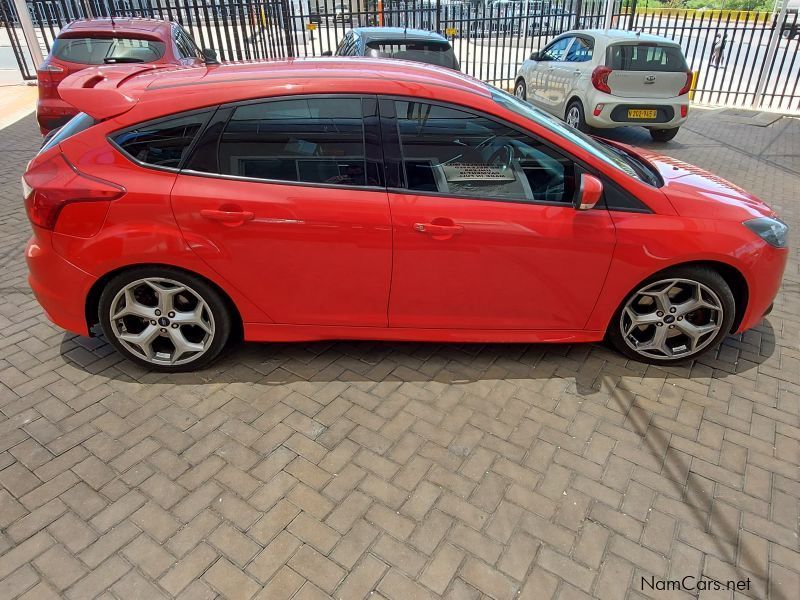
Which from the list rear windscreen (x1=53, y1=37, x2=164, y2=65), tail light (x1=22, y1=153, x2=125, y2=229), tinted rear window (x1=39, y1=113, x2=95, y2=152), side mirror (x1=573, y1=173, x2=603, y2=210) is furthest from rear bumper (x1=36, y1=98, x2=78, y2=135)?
side mirror (x1=573, y1=173, x2=603, y2=210)

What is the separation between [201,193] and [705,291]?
9.69 ft

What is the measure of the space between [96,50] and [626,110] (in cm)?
745

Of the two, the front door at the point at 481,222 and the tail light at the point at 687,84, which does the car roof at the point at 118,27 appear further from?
the tail light at the point at 687,84

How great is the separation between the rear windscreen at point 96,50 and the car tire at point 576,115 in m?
6.37

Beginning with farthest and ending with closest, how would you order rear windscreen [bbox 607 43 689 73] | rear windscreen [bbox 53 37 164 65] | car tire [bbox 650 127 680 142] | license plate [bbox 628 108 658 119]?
car tire [bbox 650 127 680 142], license plate [bbox 628 108 658 119], rear windscreen [bbox 607 43 689 73], rear windscreen [bbox 53 37 164 65]

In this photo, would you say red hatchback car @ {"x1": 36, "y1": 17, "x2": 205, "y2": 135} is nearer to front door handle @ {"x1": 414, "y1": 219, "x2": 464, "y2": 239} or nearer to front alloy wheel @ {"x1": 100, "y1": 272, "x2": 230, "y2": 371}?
front alloy wheel @ {"x1": 100, "y1": 272, "x2": 230, "y2": 371}

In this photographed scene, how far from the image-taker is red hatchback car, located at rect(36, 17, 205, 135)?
652 centimetres

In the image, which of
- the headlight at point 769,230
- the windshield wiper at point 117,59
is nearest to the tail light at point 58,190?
the headlight at point 769,230

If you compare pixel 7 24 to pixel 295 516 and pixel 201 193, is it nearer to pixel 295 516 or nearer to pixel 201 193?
pixel 201 193

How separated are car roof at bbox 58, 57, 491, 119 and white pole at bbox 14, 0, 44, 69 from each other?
1072 cm

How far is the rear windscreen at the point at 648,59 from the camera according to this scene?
27.1 ft

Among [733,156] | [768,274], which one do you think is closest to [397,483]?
[768,274]

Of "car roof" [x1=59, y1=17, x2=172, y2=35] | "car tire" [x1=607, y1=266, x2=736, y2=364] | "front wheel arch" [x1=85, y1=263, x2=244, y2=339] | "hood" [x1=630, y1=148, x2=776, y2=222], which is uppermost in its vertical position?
"car roof" [x1=59, y1=17, x2=172, y2=35]

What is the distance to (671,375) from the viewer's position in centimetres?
342
